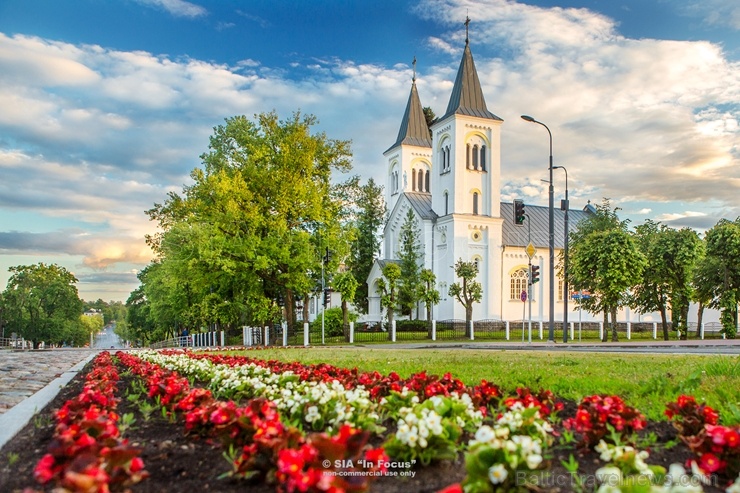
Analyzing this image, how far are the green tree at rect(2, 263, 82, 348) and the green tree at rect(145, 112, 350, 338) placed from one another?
158 feet

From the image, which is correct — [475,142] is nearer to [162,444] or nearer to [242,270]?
[242,270]

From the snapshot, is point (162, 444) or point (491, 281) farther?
point (491, 281)

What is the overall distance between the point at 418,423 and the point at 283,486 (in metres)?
0.79

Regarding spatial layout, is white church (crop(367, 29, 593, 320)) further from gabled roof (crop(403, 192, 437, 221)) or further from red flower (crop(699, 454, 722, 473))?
red flower (crop(699, 454, 722, 473))

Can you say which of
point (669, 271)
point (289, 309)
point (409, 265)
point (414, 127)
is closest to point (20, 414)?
point (289, 309)

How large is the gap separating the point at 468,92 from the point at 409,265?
1574 centimetres

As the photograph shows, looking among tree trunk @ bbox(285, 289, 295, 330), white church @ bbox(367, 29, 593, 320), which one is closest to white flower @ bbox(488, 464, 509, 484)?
tree trunk @ bbox(285, 289, 295, 330)

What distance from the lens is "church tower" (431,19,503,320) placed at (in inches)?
2013

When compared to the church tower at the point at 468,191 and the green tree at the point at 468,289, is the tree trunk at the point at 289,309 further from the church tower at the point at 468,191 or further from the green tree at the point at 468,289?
the church tower at the point at 468,191

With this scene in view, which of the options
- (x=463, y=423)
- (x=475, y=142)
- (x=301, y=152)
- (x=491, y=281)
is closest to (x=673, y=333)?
(x=491, y=281)

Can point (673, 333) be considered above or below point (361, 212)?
below

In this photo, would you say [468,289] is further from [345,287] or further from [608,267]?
[608,267]

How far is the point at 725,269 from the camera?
111 feet

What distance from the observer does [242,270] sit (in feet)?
111
